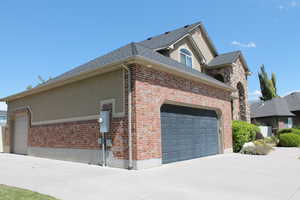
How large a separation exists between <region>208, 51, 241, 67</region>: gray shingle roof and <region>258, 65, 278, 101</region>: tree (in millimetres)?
28262

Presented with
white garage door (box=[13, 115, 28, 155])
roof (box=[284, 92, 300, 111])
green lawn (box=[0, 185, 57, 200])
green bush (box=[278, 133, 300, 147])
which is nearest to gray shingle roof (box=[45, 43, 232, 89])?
white garage door (box=[13, 115, 28, 155])

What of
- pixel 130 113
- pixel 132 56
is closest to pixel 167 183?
pixel 130 113

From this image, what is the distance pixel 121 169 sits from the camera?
9.31 m

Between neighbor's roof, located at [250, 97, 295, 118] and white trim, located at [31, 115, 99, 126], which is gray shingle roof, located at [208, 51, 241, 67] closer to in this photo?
neighbor's roof, located at [250, 97, 295, 118]

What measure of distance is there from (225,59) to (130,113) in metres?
15.6

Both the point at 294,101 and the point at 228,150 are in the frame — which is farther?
the point at 294,101

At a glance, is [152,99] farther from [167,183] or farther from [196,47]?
[196,47]

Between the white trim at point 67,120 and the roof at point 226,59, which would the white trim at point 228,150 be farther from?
the white trim at point 67,120

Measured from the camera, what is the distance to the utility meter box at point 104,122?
9.98 m

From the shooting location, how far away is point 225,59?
2217 centimetres

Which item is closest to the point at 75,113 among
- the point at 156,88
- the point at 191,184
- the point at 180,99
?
the point at 156,88

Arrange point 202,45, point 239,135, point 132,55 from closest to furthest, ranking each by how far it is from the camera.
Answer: point 132,55, point 239,135, point 202,45

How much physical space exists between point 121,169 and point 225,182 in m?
4.05

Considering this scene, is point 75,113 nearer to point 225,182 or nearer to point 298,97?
point 225,182
